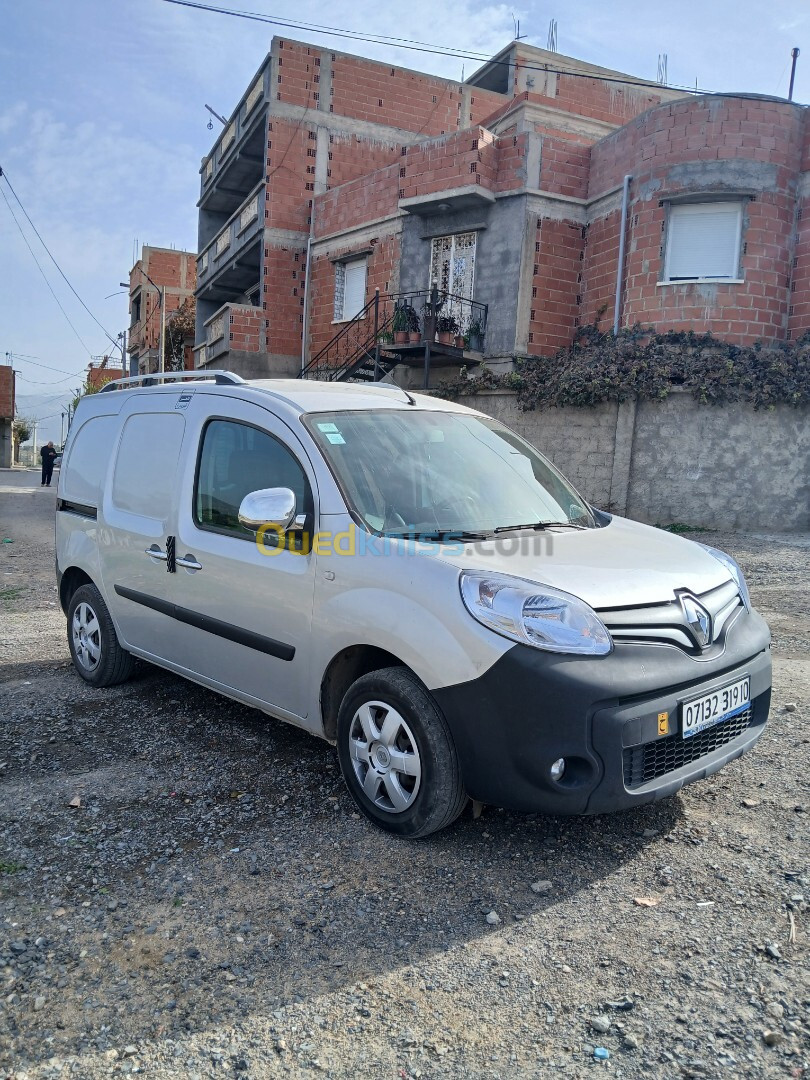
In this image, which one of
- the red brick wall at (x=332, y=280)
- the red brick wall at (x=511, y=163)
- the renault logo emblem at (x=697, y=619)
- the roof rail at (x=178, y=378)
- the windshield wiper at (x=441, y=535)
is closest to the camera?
the renault logo emblem at (x=697, y=619)

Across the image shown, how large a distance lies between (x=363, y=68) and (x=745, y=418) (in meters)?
15.7

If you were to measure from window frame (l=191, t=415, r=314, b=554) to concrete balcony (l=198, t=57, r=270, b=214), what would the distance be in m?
20.0

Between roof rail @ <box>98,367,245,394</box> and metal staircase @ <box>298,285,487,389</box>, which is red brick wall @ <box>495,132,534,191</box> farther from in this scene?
roof rail @ <box>98,367,245,394</box>

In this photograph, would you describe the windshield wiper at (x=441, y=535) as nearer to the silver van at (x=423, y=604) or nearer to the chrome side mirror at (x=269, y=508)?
the silver van at (x=423, y=604)

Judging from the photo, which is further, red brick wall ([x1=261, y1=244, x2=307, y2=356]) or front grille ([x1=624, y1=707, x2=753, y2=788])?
red brick wall ([x1=261, y1=244, x2=307, y2=356])

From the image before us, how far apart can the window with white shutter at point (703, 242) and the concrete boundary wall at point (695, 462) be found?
250 cm

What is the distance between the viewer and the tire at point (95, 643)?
4.95 m

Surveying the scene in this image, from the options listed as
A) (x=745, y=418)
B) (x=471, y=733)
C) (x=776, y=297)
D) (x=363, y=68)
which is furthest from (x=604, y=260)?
(x=471, y=733)

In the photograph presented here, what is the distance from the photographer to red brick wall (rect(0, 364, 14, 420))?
47.3 meters

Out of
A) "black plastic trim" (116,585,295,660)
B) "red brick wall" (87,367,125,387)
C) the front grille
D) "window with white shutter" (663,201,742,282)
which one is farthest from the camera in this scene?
"red brick wall" (87,367,125,387)

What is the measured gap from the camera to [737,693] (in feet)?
10.3

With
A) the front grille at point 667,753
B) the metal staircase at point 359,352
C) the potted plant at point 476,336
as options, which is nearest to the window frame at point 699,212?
the potted plant at point 476,336

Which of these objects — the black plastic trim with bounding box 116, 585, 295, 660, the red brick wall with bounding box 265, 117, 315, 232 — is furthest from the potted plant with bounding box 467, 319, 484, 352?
the black plastic trim with bounding box 116, 585, 295, 660

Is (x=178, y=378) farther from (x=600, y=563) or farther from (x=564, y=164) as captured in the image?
(x=564, y=164)
